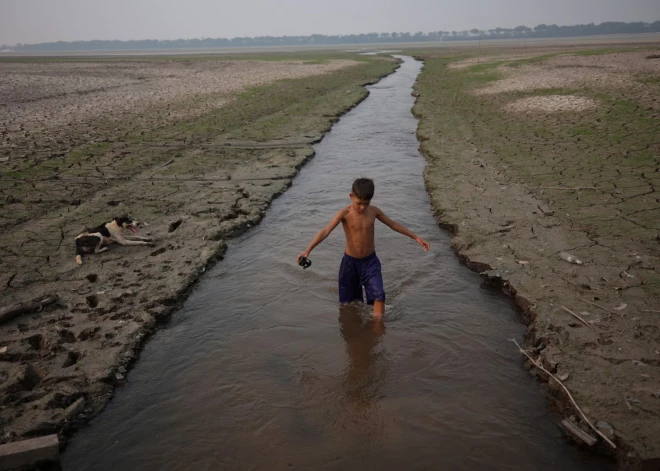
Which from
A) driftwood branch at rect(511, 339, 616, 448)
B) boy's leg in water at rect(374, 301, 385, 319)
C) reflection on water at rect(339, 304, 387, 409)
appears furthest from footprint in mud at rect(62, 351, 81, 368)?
driftwood branch at rect(511, 339, 616, 448)

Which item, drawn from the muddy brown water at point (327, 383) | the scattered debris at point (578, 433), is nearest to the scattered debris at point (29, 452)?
the muddy brown water at point (327, 383)

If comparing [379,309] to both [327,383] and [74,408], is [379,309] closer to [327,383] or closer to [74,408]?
[327,383]

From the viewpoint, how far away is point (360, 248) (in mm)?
4957

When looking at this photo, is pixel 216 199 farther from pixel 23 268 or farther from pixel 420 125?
pixel 420 125

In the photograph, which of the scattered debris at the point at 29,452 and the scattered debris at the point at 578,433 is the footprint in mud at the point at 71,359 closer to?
the scattered debris at the point at 29,452

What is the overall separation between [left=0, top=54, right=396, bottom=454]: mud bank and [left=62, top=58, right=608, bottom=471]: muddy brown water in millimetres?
334

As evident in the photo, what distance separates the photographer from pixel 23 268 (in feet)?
19.1

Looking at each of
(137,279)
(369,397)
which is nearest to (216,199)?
(137,279)

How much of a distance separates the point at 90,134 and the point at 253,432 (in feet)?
40.9

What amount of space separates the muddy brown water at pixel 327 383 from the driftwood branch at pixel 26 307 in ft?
4.34

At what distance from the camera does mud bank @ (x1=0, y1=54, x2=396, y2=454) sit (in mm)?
4047

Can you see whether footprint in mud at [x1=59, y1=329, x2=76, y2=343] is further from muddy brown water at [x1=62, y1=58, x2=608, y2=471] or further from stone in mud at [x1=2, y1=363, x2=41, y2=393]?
muddy brown water at [x1=62, y1=58, x2=608, y2=471]

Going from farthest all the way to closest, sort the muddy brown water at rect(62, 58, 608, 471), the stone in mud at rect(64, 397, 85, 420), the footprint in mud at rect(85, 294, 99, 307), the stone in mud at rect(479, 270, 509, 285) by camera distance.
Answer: the stone in mud at rect(479, 270, 509, 285), the footprint in mud at rect(85, 294, 99, 307), the stone in mud at rect(64, 397, 85, 420), the muddy brown water at rect(62, 58, 608, 471)

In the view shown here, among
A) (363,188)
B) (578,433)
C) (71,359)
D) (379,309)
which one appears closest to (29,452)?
(71,359)
